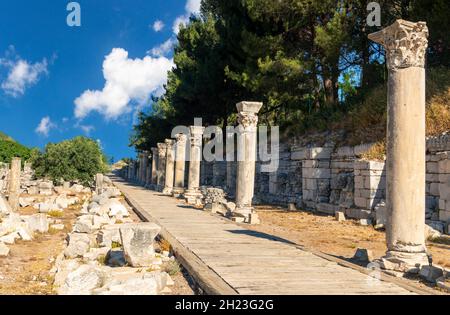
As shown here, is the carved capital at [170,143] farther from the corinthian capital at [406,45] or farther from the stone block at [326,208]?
the corinthian capital at [406,45]

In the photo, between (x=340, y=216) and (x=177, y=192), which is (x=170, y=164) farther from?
(x=340, y=216)

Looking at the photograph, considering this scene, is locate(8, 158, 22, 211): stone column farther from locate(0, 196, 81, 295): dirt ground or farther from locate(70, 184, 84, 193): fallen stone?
locate(70, 184, 84, 193): fallen stone

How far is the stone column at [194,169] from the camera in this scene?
20.7 metres

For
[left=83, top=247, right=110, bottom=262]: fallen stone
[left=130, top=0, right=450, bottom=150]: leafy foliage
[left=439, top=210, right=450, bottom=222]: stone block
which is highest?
[left=130, top=0, right=450, bottom=150]: leafy foliage

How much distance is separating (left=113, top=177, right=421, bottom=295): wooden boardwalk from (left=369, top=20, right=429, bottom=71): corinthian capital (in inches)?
140

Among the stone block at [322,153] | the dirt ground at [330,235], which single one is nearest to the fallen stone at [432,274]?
the dirt ground at [330,235]

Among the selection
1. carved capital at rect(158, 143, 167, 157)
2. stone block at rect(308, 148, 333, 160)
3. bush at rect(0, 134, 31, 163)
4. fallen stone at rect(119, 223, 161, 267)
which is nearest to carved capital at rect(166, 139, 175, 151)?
carved capital at rect(158, 143, 167, 157)

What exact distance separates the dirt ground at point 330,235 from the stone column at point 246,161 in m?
0.83

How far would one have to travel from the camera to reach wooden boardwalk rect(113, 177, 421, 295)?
5.57 m

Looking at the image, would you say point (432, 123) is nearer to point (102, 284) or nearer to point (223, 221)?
point (223, 221)

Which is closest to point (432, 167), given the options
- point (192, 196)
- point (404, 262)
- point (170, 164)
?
point (404, 262)

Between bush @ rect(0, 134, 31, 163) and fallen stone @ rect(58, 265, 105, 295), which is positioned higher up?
bush @ rect(0, 134, 31, 163)
